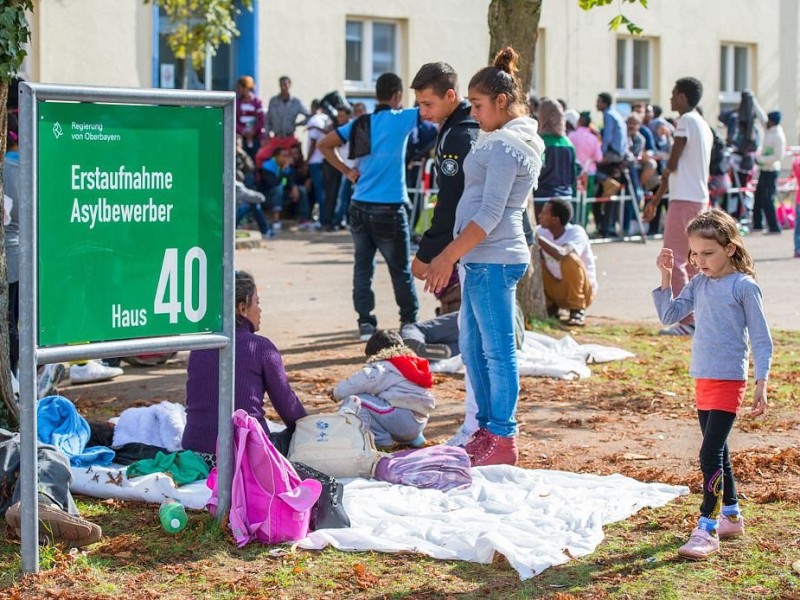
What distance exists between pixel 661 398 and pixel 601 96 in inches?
510

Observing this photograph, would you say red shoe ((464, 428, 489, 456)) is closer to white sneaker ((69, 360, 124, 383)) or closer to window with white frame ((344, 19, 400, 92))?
white sneaker ((69, 360, 124, 383))

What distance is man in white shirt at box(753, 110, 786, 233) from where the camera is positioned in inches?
820

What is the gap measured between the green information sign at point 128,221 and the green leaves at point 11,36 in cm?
137

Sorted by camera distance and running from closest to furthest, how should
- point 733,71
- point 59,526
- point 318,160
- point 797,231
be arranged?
point 59,526 < point 797,231 < point 318,160 < point 733,71

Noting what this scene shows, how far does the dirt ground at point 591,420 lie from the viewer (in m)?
6.68

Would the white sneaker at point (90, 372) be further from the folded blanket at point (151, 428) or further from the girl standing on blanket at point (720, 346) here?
the girl standing on blanket at point (720, 346)

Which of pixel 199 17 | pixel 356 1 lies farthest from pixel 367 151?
pixel 356 1

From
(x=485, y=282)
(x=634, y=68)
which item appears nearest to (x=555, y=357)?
(x=485, y=282)

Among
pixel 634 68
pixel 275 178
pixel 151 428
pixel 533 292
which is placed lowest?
pixel 151 428

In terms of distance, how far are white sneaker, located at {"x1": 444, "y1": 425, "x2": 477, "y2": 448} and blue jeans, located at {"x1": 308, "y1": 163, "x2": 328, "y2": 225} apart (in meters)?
13.7

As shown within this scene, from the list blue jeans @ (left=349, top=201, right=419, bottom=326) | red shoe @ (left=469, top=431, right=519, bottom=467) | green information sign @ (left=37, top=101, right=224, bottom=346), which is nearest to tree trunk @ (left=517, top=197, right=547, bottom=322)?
blue jeans @ (left=349, top=201, right=419, bottom=326)

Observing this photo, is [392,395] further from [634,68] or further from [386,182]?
[634,68]

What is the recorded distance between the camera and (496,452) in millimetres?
6633

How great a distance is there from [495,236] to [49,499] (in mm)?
2478
